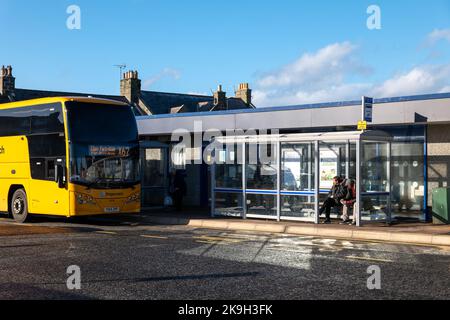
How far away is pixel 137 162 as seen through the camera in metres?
18.0

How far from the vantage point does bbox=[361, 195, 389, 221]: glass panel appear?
54.4 feet

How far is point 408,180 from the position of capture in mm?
18078

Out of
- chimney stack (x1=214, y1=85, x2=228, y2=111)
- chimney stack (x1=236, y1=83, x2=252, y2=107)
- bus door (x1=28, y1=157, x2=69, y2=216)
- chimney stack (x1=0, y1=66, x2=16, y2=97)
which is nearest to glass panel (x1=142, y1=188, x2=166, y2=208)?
bus door (x1=28, y1=157, x2=69, y2=216)

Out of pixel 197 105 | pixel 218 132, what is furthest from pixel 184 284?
pixel 197 105

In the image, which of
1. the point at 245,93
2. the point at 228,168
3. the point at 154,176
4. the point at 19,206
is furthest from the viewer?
the point at 245,93

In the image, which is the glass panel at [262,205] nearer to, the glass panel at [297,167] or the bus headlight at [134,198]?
the glass panel at [297,167]

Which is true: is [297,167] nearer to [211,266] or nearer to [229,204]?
[229,204]

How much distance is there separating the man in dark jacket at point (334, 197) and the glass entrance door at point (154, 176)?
24.1 ft

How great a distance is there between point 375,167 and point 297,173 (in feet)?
7.66

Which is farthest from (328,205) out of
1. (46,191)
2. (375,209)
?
(46,191)

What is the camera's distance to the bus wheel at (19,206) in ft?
60.0

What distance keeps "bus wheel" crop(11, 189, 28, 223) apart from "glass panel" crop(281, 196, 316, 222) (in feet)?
26.5

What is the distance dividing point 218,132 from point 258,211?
488cm

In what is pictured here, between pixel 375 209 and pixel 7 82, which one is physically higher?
pixel 7 82
